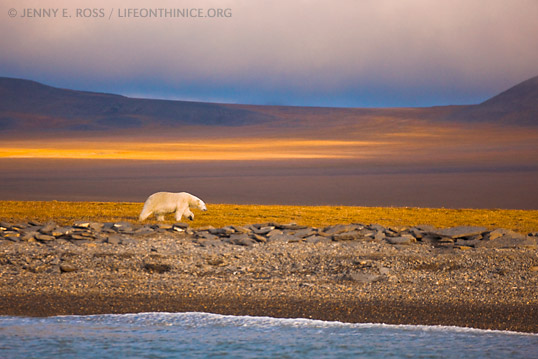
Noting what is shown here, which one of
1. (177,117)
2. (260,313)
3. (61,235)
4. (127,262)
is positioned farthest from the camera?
(177,117)

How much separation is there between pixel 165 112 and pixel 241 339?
5556 inches

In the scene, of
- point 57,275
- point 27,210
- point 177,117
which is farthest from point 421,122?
point 57,275

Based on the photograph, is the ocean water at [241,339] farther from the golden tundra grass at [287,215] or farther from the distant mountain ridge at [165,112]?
the distant mountain ridge at [165,112]

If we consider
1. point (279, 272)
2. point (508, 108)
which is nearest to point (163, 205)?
point (279, 272)

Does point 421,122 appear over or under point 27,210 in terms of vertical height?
over

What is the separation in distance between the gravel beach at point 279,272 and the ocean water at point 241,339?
36 centimetres

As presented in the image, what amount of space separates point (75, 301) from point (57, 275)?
2.22 meters

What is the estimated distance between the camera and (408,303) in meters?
9.37

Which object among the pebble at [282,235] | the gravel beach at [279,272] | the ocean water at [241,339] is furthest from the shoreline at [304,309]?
the pebble at [282,235]

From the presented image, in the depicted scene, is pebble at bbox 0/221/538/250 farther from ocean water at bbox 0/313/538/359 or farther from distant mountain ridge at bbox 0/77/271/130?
distant mountain ridge at bbox 0/77/271/130

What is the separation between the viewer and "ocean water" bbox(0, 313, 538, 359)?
7.67 meters

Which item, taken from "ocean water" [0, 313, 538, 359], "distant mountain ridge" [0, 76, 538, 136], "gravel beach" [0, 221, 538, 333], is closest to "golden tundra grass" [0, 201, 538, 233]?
"gravel beach" [0, 221, 538, 333]

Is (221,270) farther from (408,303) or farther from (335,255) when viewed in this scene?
(408,303)

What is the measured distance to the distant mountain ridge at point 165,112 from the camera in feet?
424
